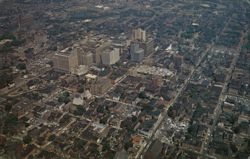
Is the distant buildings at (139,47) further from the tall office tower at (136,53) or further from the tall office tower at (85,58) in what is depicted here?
the tall office tower at (85,58)

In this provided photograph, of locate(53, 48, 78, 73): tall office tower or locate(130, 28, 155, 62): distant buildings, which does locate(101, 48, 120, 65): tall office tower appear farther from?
locate(53, 48, 78, 73): tall office tower

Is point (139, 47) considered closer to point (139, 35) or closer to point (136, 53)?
point (136, 53)

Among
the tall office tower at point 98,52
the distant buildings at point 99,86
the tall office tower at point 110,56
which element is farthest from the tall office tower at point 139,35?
the distant buildings at point 99,86

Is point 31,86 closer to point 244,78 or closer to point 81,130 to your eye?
point 81,130

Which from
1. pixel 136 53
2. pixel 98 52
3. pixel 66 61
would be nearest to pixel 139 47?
pixel 136 53

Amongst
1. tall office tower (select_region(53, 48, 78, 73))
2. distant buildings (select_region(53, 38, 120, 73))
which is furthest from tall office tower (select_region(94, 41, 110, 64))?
tall office tower (select_region(53, 48, 78, 73))
